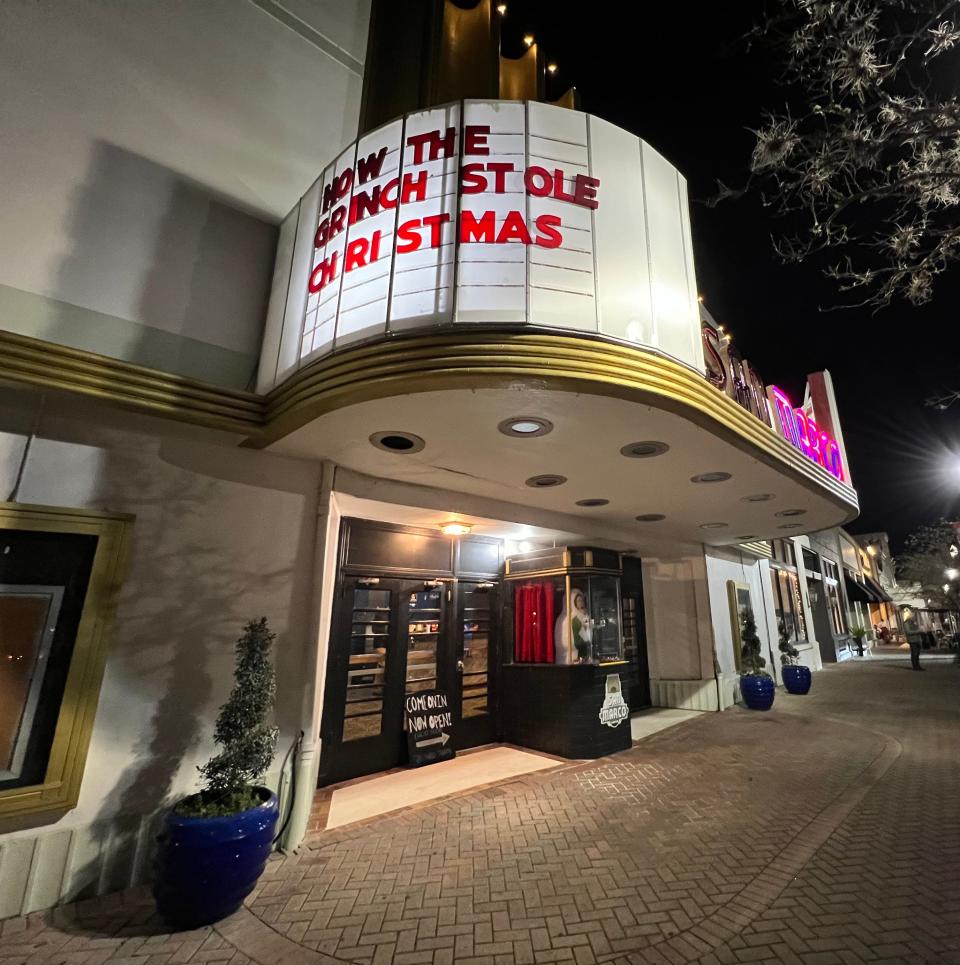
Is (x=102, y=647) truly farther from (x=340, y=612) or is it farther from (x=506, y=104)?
(x=506, y=104)

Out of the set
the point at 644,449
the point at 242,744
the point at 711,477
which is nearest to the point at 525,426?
the point at 644,449

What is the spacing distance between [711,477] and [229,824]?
5.84m

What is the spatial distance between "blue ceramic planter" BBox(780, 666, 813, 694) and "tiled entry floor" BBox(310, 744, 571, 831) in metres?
8.82

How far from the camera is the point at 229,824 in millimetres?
3334

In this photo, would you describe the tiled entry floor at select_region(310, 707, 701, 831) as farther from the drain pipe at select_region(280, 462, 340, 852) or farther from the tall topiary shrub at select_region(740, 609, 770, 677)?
the tall topiary shrub at select_region(740, 609, 770, 677)

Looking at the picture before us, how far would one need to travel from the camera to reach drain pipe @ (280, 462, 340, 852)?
4.38m

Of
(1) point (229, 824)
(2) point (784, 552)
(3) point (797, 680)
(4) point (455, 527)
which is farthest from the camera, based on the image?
(2) point (784, 552)

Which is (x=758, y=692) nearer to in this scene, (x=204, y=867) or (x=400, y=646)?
(x=400, y=646)

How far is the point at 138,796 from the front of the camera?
12.9ft

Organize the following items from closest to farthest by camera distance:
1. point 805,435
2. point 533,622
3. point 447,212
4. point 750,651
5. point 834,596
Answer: point 447,212 → point 533,622 → point 805,435 → point 750,651 → point 834,596

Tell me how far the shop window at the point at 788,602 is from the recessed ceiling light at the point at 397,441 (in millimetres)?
14275

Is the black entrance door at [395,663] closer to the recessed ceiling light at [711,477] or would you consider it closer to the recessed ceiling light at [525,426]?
the recessed ceiling light at [525,426]

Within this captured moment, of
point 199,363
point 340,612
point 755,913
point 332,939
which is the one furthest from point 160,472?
point 755,913

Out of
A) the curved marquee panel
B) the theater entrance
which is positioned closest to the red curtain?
the theater entrance
